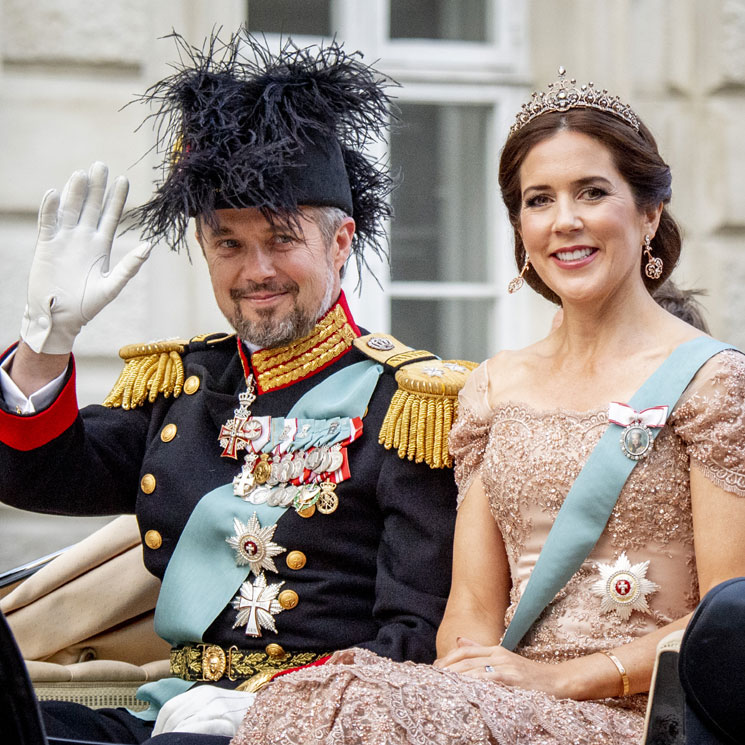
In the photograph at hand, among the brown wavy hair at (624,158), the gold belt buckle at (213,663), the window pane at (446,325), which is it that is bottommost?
the gold belt buckle at (213,663)

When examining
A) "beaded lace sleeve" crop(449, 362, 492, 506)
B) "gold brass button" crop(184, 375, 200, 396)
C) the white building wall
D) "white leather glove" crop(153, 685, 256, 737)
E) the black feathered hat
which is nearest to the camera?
"white leather glove" crop(153, 685, 256, 737)

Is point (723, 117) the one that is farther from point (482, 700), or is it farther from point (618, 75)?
point (482, 700)

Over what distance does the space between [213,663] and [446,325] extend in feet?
8.12

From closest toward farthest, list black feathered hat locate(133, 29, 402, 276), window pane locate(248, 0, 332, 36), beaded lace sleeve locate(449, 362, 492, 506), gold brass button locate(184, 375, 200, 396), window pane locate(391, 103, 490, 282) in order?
beaded lace sleeve locate(449, 362, 492, 506) < black feathered hat locate(133, 29, 402, 276) < gold brass button locate(184, 375, 200, 396) < window pane locate(248, 0, 332, 36) < window pane locate(391, 103, 490, 282)

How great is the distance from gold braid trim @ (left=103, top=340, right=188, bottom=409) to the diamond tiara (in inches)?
37.9

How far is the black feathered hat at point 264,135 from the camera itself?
8.90 feet

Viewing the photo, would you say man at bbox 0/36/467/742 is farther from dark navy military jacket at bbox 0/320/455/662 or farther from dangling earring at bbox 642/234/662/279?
dangling earring at bbox 642/234/662/279

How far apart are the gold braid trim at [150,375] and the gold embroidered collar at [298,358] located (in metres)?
0.23

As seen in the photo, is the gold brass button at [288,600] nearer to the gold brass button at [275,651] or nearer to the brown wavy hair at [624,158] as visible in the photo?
the gold brass button at [275,651]

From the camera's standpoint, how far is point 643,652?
2.25m

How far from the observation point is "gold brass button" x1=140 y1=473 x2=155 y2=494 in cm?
286

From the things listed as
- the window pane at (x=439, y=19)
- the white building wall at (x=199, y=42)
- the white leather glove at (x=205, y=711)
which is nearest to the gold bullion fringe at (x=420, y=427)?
the white leather glove at (x=205, y=711)

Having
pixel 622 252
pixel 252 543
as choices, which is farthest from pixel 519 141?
pixel 252 543

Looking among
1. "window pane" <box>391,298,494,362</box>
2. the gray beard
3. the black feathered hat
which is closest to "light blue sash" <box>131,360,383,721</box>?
the gray beard
